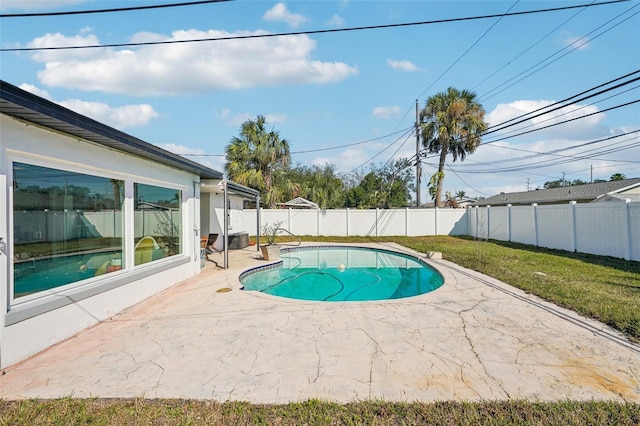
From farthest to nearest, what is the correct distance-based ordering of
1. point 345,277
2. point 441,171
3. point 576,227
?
point 441,171 < point 576,227 < point 345,277

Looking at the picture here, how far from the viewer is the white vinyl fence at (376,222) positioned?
20.0 m

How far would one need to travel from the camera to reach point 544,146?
953 inches

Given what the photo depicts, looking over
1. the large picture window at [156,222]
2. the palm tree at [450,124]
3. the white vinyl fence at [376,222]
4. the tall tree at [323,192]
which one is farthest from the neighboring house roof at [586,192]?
the large picture window at [156,222]

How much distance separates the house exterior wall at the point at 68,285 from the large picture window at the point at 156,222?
6.3 inches

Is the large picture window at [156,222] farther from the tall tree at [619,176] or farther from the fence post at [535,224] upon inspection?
the tall tree at [619,176]

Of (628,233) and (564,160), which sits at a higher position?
(564,160)

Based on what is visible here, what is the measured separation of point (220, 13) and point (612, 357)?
9.03m

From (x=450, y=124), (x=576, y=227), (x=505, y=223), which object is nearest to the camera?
(x=576, y=227)

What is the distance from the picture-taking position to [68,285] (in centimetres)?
465

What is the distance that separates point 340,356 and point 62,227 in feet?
15.5

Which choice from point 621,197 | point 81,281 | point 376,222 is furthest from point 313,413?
point 621,197

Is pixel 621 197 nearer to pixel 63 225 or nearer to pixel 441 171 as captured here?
pixel 441 171

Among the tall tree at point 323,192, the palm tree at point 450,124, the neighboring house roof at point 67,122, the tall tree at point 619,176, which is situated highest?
the palm tree at point 450,124

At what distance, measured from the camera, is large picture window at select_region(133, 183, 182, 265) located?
6.32 m
